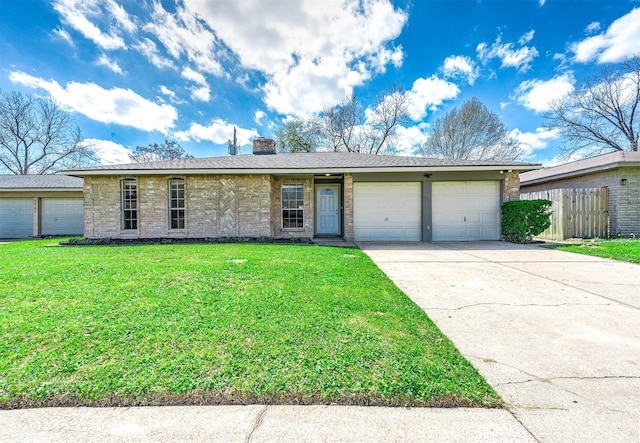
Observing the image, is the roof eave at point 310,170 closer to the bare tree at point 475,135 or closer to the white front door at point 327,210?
the white front door at point 327,210

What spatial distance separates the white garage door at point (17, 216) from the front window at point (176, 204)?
1072 centimetres

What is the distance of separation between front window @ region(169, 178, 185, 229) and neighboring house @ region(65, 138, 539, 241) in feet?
0.12

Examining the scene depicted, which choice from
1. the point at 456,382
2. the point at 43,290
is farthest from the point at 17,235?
the point at 456,382

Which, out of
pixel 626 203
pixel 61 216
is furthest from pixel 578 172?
pixel 61 216

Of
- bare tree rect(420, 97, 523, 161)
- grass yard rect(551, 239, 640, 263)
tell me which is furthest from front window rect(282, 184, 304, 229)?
bare tree rect(420, 97, 523, 161)

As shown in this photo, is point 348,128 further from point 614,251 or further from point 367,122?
point 614,251

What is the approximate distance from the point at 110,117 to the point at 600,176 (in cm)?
3328

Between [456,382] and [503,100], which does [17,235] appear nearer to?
[456,382]

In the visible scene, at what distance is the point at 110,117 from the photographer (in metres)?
23.4

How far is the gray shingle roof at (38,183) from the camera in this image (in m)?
14.2

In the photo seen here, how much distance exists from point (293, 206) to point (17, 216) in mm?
A: 16053

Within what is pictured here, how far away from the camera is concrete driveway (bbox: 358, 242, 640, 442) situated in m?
1.65

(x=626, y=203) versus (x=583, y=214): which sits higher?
(x=626, y=203)

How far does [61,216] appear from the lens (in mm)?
14656
